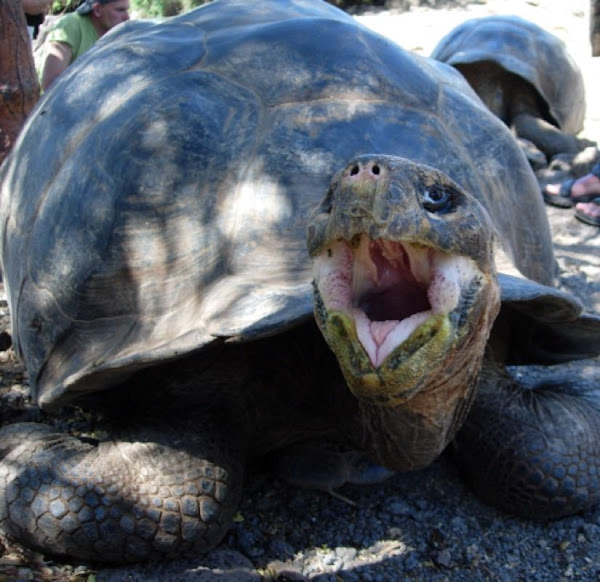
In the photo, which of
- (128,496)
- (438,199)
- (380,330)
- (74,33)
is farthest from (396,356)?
(74,33)

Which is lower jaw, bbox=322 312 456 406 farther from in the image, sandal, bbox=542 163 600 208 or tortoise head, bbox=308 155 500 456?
sandal, bbox=542 163 600 208

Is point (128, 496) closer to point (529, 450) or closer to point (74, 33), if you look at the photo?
point (529, 450)

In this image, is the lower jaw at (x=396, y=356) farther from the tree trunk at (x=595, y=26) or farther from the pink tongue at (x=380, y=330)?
the tree trunk at (x=595, y=26)

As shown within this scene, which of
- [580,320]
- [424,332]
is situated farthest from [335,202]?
[580,320]

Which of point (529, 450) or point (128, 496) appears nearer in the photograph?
point (128, 496)

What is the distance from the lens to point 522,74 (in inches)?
298

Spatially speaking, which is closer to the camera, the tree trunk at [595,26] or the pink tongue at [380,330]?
the pink tongue at [380,330]

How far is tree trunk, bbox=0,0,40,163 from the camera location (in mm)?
4047

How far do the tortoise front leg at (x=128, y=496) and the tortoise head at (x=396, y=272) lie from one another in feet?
2.30

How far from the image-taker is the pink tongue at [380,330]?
163cm

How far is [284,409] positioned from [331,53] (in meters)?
1.02

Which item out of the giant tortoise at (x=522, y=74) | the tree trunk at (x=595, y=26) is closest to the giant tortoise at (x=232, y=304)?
the giant tortoise at (x=522, y=74)

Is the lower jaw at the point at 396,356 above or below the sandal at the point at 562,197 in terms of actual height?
above

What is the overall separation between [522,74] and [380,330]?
21.2 feet
